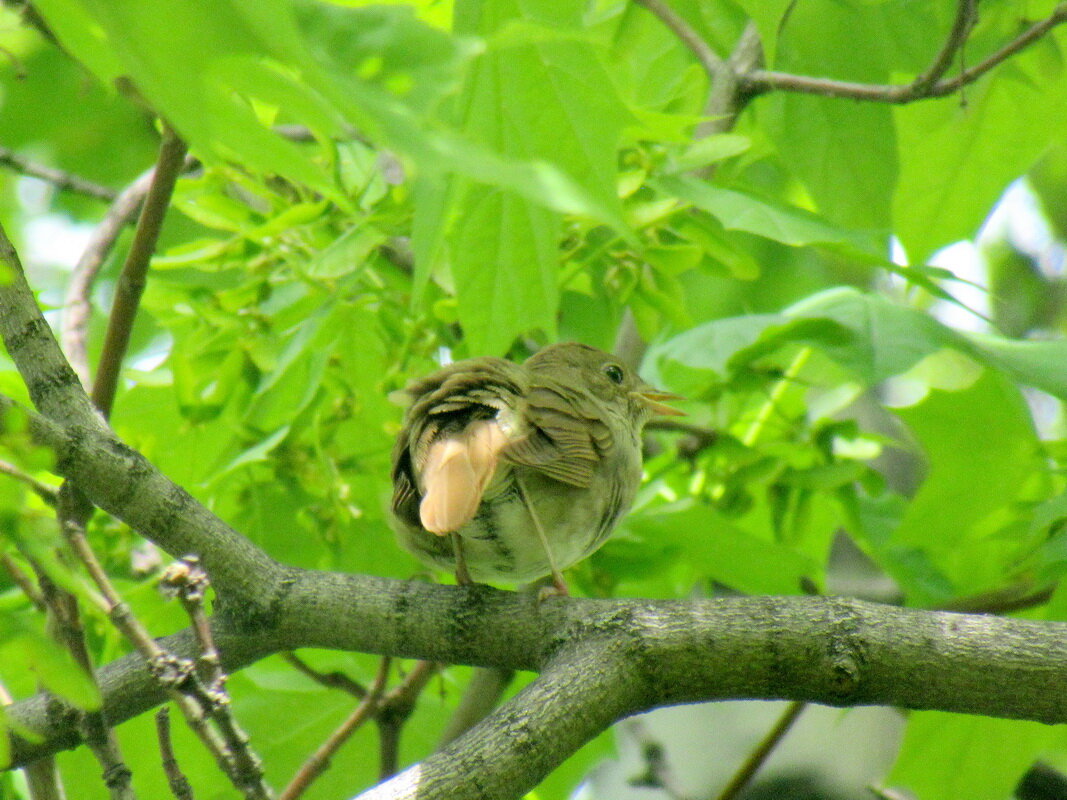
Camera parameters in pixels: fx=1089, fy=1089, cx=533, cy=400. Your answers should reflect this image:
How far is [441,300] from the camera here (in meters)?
2.63

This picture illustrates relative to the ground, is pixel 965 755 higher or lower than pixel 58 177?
lower

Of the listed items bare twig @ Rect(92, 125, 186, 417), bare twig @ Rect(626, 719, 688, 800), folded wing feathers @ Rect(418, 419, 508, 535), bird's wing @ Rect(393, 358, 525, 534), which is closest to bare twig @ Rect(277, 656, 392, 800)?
bird's wing @ Rect(393, 358, 525, 534)

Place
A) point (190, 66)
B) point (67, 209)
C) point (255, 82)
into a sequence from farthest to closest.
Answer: point (67, 209), point (255, 82), point (190, 66)

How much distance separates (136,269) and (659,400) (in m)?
1.52

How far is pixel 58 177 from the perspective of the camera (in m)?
3.52

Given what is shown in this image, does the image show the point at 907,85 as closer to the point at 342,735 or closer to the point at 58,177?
the point at 342,735

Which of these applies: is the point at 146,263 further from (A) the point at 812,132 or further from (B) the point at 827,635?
(A) the point at 812,132

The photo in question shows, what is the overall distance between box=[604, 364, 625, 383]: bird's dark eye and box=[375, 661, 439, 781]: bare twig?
0.95m

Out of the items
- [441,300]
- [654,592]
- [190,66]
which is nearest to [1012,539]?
[654,592]

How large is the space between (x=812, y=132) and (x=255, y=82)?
201 cm

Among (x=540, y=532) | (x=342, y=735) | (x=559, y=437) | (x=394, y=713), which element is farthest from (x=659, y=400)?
(x=342, y=735)

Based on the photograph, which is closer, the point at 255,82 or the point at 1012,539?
the point at 255,82

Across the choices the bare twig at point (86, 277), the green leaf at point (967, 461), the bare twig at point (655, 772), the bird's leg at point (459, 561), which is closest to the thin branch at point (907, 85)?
the green leaf at point (967, 461)

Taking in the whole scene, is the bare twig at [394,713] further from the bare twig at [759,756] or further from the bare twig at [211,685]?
the bare twig at [211,685]
